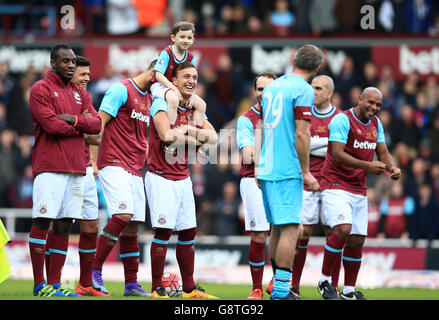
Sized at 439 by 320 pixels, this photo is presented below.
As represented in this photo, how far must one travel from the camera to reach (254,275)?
9758 mm

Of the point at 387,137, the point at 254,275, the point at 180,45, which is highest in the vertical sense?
the point at 180,45

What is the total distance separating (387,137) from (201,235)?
15.9ft

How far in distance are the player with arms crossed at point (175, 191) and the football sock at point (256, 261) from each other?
889 millimetres

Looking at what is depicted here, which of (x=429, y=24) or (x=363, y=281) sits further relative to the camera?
(x=429, y=24)

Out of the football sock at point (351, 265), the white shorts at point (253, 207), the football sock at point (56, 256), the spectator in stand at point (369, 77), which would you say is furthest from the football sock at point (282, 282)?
the spectator in stand at point (369, 77)

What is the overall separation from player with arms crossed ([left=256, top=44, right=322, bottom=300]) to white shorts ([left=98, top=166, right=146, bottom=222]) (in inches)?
77.9

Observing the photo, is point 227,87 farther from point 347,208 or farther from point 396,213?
point 347,208

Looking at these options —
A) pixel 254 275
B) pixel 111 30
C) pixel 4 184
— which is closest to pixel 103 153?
pixel 254 275

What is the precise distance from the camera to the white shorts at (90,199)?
9758mm

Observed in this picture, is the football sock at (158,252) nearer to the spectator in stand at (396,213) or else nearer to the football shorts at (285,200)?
the football shorts at (285,200)

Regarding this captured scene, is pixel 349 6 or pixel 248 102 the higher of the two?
pixel 349 6

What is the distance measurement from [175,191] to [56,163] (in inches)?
53.8

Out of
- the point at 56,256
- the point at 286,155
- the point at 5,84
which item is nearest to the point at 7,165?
the point at 5,84

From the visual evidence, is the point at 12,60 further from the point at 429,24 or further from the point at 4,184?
the point at 429,24
